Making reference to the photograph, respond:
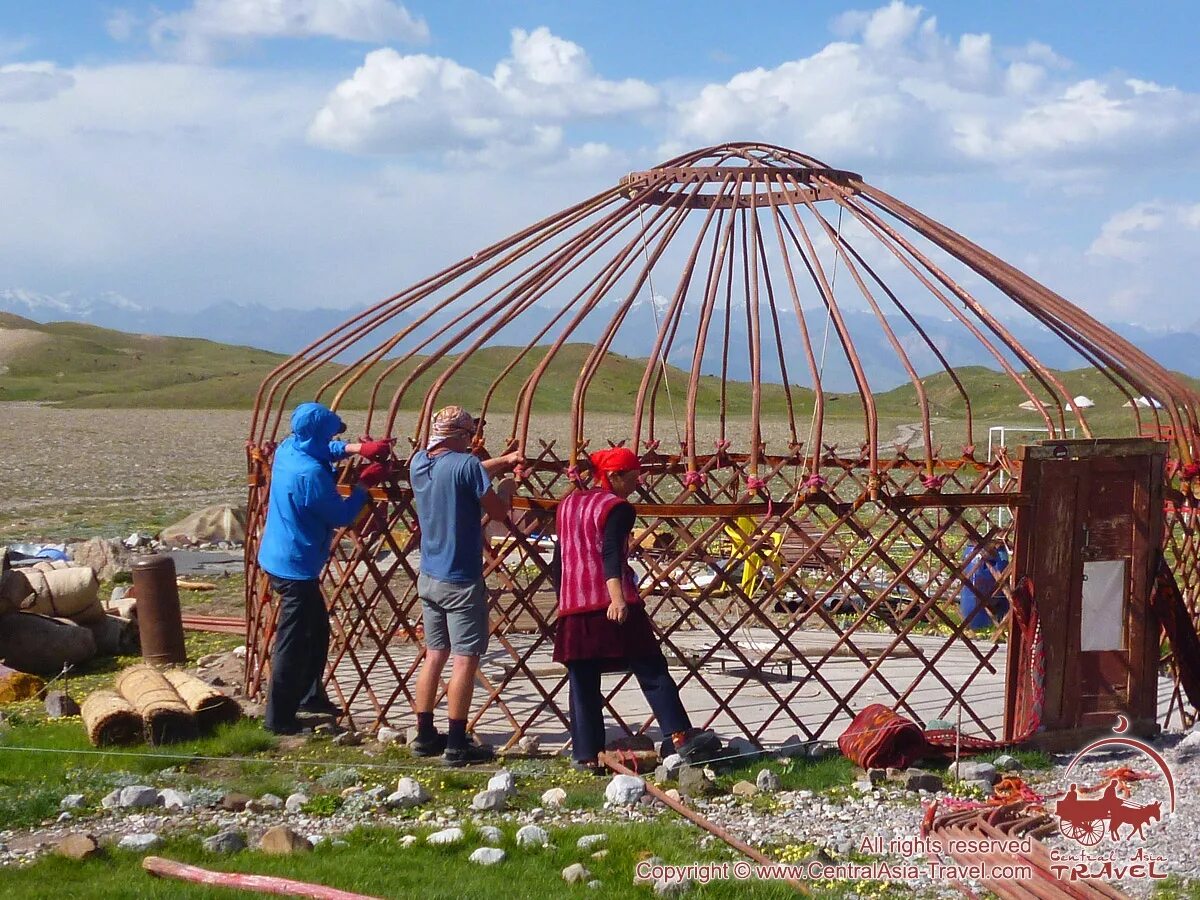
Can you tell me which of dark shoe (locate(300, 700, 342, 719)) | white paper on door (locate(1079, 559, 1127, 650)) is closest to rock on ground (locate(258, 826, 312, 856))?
dark shoe (locate(300, 700, 342, 719))

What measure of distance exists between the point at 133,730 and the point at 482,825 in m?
1.92

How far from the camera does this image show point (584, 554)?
5.06 metres

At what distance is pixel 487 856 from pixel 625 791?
2.62 ft

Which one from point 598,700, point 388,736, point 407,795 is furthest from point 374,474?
point 407,795

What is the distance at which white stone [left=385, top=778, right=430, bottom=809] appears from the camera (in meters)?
4.72

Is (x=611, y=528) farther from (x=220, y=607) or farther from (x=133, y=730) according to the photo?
(x=220, y=607)

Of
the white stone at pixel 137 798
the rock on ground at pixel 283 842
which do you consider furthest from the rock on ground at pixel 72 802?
the rock on ground at pixel 283 842

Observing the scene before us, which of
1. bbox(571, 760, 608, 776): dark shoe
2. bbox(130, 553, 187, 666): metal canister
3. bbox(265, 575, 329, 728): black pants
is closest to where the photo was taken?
bbox(571, 760, 608, 776): dark shoe

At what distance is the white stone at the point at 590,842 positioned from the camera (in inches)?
165

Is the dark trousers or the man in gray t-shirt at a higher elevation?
the man in gray t-shirt

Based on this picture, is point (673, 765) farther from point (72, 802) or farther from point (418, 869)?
point (72, 802)

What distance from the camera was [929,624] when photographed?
8961 millimetres

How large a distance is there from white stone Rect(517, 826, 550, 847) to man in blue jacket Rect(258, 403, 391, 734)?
6.06ft

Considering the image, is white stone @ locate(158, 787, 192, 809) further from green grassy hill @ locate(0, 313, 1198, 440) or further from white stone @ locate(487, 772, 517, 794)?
green grassy hill @ locate(0, 313, 1198, 440)
